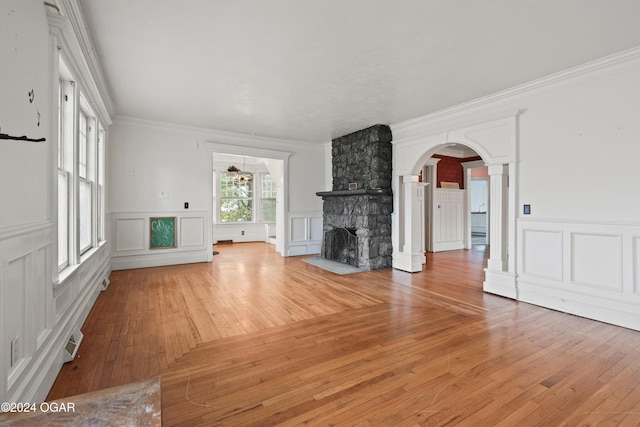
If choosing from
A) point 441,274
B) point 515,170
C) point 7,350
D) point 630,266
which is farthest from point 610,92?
point 7,350

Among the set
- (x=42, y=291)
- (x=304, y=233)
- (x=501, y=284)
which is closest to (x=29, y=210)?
(x=42, y=291)

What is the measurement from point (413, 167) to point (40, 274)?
192 inches

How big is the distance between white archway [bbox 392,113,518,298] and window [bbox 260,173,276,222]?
17.2 ft

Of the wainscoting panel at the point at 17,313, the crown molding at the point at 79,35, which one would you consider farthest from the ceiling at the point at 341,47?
the wainscoting panel at the point at 17,313

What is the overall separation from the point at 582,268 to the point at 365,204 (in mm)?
3111

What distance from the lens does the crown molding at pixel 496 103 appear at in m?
2.91

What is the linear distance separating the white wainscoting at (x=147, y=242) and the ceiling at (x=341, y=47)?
6.90ft

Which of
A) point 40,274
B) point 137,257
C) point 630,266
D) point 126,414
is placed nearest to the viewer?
point 126,414

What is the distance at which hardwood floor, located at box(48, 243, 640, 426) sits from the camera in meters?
1.68

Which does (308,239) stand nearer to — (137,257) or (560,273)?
(137,257)

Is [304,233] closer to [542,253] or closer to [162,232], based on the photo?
[162,232]

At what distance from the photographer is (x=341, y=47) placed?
2.82m

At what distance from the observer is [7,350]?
140cm

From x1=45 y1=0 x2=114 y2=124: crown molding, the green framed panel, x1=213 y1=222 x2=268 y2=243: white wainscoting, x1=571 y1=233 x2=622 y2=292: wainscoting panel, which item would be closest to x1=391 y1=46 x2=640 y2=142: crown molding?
x1=571 y1=233 x2=622 y2=292: wainscoting panel
